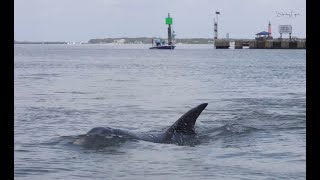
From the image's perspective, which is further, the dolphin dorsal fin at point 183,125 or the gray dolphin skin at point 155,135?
the dolphin dorsal fin at point 183,125

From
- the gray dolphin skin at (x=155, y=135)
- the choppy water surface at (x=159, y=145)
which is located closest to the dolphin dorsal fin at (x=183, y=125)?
the gray dolphin skin at (x=155, y=135)

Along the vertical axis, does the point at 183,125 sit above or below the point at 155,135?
above

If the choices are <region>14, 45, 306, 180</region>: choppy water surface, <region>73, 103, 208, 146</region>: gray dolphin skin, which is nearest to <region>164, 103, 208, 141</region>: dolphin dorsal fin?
<region>73, 103, 208, 146</region>: gray dolphin skin

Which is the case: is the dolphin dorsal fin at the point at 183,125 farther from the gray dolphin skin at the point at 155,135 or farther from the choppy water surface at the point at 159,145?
the choppy water surface at the point at 159,145

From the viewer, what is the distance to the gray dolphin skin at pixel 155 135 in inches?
576

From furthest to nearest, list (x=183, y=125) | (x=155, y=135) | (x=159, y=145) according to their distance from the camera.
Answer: (x=155, y=135) < (x=183, y=125) < (x=159, y=145)

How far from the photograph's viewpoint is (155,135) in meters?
15.7

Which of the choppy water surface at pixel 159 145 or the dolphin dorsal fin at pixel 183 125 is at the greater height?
the dolphin dorsal fin at pixel 183 125

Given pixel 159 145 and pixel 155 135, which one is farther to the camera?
pixel 155 135

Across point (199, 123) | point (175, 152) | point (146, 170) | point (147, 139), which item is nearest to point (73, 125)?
point (199, 123)

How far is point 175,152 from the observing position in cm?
1384
